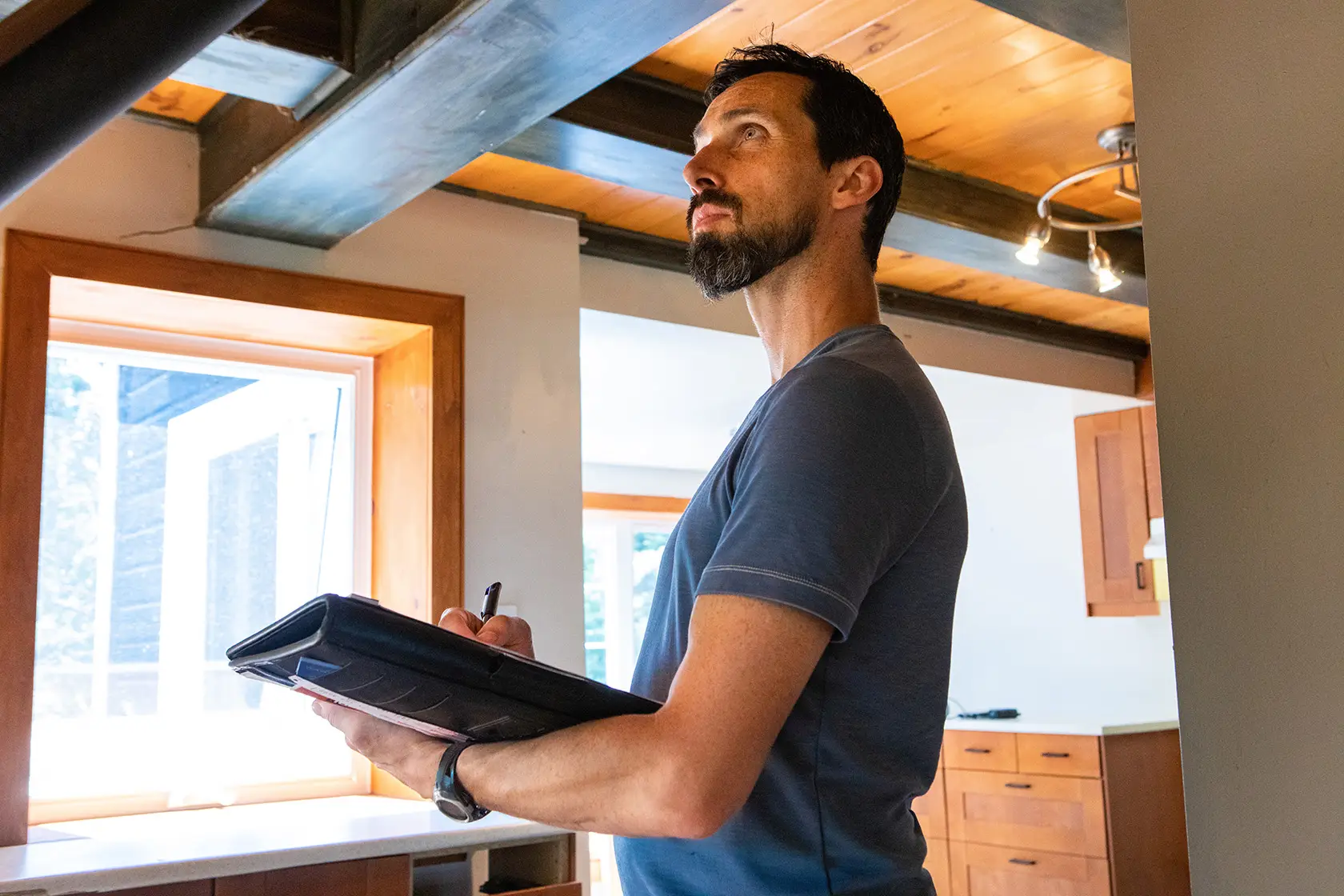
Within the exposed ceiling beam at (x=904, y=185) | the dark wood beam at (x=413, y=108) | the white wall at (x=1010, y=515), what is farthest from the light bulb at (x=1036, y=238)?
the white wall at (x=1010, y=515)

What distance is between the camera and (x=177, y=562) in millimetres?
2943

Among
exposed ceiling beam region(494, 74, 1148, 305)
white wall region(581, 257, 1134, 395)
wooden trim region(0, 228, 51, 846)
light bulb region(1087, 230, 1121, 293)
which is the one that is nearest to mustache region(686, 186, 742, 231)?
exposed ceiling beam region(494, 74, 1148, 305)

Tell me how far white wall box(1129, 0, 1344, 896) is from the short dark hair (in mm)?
276

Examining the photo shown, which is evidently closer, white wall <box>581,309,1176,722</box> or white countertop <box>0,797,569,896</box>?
white countertop <box>0,797,569,896</box>

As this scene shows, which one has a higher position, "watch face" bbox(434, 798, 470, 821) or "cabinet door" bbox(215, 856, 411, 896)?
"watch face" bbox(434, 798, 470, 821)

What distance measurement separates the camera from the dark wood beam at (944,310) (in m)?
3.63

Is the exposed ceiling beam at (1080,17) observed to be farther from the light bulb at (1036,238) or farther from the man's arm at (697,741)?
the man's arm at (697,741)

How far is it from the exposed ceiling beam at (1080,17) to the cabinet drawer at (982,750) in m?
3.36

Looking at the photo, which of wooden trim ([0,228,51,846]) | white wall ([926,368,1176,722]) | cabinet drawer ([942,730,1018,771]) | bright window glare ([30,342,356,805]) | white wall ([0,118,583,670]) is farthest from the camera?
white wall ([926,368,1176,722])

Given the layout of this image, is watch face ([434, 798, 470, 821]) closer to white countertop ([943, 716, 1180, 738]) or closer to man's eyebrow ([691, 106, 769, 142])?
man's eyebrow ([691, 106, 769, 142])

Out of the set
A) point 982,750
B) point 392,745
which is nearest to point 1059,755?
point 982,750

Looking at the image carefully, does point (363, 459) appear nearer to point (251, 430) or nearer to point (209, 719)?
point (251, 430)

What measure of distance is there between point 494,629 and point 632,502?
6797mm

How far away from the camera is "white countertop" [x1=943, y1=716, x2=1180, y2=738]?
180 inches
